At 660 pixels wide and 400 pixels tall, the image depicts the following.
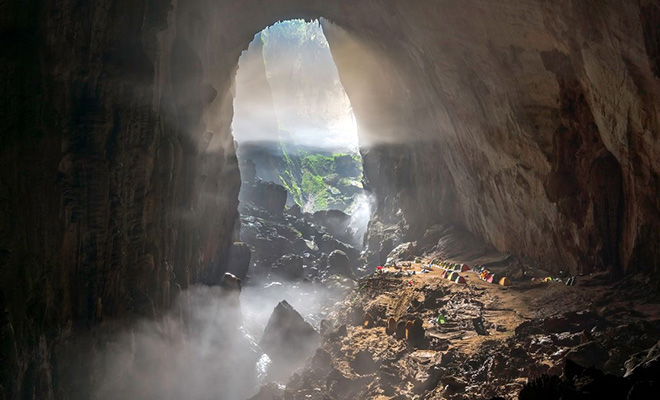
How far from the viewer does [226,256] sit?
138 ft

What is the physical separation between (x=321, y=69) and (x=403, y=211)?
8386 centimetres

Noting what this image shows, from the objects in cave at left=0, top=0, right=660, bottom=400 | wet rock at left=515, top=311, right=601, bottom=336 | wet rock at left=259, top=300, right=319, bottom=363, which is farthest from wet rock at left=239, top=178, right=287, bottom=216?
wet rock at left=515, top=311, right=601, bottom=336

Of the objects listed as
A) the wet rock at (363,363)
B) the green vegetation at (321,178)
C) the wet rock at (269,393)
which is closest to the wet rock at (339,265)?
the wet rock at (269,393)

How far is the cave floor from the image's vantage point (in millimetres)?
13289

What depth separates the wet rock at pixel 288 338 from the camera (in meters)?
35.4

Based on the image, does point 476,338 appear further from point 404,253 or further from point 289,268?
point 289,268

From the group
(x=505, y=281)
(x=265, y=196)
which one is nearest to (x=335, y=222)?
(x=265, y=196)

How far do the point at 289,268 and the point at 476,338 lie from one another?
4012 centimetres

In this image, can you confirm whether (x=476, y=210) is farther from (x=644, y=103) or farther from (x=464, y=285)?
(x=644, y=103)

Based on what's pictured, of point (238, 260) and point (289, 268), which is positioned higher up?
point (238, 260)

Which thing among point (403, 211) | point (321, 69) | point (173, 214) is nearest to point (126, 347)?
point (173, 214)

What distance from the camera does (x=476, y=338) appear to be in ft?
58.7

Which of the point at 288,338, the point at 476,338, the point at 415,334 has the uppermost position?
the point at 476,338

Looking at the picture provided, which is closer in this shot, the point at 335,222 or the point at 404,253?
the point at 404,253
